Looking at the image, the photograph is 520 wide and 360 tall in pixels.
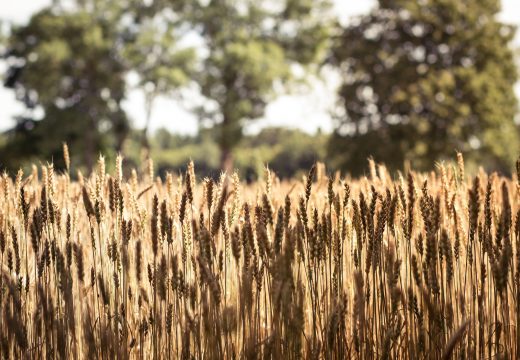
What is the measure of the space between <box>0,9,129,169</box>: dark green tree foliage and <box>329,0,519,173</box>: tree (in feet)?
42.9

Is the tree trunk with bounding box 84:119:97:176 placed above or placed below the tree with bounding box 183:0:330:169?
below

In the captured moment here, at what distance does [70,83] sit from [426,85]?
18.9 metres

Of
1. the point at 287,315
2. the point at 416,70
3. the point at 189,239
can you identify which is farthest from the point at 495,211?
the point at 416,70

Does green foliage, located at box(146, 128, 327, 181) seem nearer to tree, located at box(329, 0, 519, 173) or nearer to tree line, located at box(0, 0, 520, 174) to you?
tree line, located at box(0, 0, 520, 174)

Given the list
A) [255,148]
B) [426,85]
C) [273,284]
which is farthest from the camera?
[255,148]

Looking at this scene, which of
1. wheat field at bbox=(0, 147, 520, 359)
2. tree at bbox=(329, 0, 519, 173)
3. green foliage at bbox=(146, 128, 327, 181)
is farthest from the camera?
green foliage at bbox=(146, 128, 327, 181)

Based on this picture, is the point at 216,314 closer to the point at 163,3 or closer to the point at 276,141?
the point at 163,3

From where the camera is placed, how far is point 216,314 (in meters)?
2.40

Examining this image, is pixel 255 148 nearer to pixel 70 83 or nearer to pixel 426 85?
pixel 70 83

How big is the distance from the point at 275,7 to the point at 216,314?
33.0m

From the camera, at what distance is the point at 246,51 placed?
29.9 metres

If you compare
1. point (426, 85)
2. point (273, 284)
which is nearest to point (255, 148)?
point (426, 85)

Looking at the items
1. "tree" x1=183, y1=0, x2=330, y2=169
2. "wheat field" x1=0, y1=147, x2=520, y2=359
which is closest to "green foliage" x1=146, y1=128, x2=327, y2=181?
"tree" x1=183, y1=0, x2=330, y2=169

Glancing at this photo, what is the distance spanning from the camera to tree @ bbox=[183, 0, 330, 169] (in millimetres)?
30750
